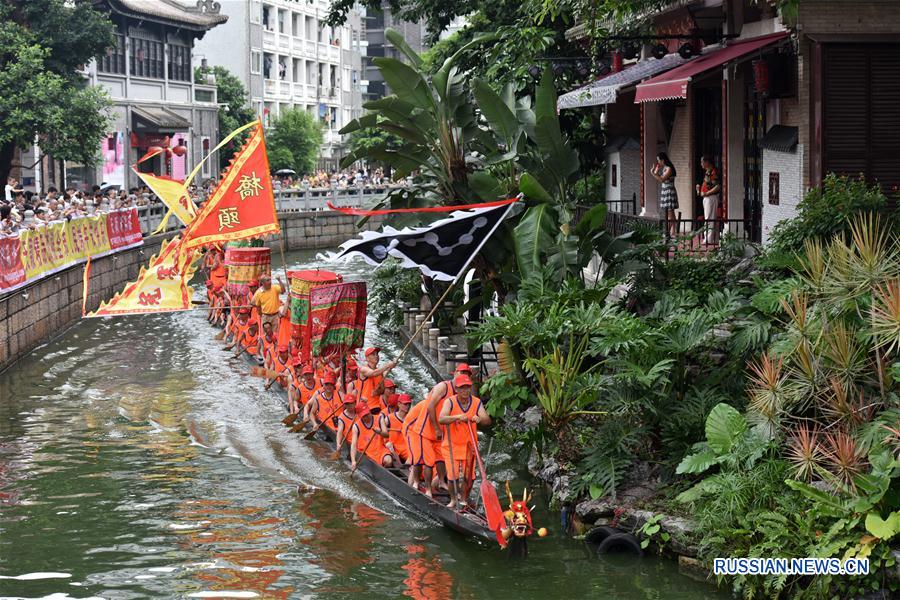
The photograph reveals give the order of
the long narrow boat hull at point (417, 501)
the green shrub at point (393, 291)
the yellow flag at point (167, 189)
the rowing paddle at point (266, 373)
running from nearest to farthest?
1. the long narrow boat hull at point (417, 501)
2. the rowing paddle at point (266, 373)
3. the green shrub at point (393, 291)
4. the yellow flag at point (167, 189)

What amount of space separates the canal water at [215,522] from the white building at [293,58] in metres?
47.3

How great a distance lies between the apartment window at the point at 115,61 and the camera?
167 ft

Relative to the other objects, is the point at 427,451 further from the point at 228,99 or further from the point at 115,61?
the point at 228,99

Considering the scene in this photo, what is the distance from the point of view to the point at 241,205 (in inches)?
819

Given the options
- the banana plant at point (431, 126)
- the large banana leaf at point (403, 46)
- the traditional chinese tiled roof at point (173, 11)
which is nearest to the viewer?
the banana plant at point (431, 126)

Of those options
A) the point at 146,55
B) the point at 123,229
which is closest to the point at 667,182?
the point at 123,229

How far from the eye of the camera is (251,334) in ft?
83.2

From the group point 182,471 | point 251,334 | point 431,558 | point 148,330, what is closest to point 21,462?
point 182,471

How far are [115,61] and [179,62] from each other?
6.30m

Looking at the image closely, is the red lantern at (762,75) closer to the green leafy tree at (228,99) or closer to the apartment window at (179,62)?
the apartment window at (179,62)

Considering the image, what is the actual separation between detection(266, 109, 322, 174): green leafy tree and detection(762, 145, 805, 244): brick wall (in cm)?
4792

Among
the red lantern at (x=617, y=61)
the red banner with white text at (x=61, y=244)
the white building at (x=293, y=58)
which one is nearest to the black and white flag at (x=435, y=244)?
the red banner with white text at (x=61, y=244)

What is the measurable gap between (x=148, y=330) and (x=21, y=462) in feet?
41.5

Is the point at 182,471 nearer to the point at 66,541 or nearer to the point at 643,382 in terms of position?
the point at 66,541
